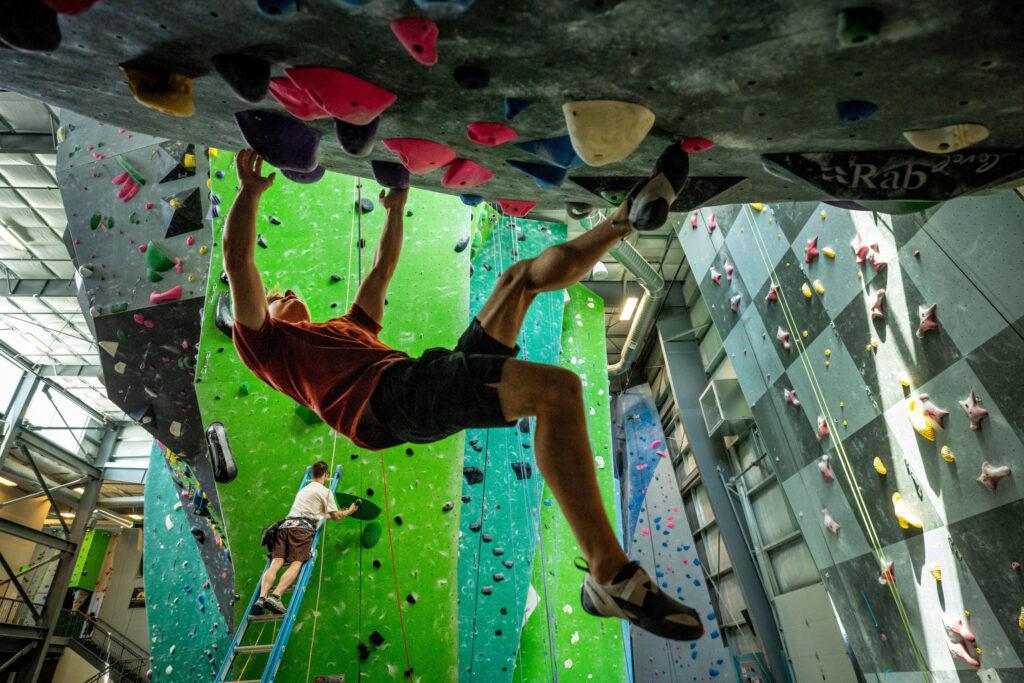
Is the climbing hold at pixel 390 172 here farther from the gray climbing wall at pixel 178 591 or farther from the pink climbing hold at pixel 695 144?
the gray climbing wall at pixel 178 591

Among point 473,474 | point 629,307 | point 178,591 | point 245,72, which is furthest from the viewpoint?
point 629,307

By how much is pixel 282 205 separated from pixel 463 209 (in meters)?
1.13

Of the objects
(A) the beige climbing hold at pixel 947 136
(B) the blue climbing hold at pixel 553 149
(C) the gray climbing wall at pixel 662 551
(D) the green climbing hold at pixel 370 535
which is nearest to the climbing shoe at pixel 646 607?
(B) the blue climbing hold at pixel 553 149

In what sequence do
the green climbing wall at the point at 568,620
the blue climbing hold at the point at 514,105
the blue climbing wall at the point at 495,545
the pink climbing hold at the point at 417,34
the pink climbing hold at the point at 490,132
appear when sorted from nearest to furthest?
the pink climbing hold at the point at 417,34 < the blue climbing hold at the point at 514,105 < the pink climbing hold at the point at 490,132 < the blue climbing wall at the point at 495,545 < the green climbing wall at the point at 568,620

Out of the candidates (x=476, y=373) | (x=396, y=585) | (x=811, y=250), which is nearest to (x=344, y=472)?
(x=396, y=585)

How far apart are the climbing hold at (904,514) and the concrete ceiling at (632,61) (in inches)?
75.3

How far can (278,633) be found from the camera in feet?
9.84

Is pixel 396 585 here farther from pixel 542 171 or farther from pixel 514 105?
pixel 514 105

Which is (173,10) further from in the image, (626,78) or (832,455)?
(832,455)

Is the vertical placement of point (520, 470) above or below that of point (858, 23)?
above

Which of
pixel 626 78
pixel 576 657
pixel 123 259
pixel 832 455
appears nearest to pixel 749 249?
pixel 832 455

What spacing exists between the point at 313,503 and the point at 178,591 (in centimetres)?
185

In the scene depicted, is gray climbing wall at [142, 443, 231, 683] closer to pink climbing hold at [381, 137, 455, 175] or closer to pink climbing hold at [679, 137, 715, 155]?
pink climbing hold at [381, 137, 455, 175]

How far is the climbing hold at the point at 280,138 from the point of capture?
150 centimetres
